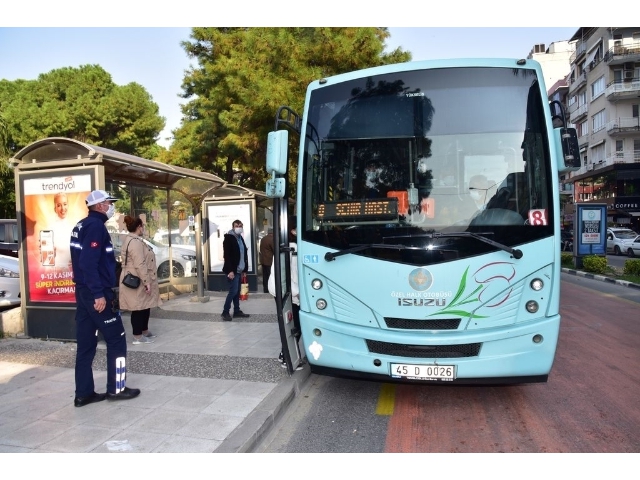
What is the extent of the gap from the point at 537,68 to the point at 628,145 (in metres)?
45.1

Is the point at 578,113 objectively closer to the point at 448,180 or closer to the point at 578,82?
the point at 578,82

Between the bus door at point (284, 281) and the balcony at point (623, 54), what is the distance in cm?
4585

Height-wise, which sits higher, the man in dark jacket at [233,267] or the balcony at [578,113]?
the balcony at [578,113]

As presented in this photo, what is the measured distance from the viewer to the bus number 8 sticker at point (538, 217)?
14.8 ft

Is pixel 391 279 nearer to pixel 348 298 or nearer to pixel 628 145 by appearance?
pixel 348 298

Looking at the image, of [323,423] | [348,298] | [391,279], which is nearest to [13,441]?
[323,423]

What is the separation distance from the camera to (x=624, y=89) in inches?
1640

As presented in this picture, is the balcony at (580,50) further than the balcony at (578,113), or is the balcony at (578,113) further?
the balcony at (578,113)

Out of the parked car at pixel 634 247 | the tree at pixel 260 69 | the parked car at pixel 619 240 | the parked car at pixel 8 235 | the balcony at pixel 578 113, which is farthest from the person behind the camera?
the balcony at pixel 578 113

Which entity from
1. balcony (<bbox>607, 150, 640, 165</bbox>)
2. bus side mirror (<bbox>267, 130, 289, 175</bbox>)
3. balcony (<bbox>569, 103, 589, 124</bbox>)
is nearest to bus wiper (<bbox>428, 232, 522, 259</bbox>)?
bus side mirror (<bbox>267, 130, 289, 175</bbox>)

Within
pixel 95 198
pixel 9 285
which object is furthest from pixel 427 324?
pixel 9 285

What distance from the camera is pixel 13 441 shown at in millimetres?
3965

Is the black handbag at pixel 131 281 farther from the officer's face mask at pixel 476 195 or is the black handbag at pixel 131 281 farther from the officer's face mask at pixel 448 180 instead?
the officer's face mask at pixel 476 195

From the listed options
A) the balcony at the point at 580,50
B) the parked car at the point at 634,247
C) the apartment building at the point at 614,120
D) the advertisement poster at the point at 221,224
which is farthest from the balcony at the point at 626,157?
the advertisement poster at the point at 221,224
